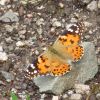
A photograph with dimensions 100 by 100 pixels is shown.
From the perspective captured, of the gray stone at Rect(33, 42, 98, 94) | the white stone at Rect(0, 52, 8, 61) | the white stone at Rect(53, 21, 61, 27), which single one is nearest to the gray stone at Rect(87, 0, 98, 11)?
the white stone at Rect(53, 21, 61, 27)

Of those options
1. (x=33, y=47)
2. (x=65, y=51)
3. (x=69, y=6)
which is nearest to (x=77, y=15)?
(x=69, y=6)

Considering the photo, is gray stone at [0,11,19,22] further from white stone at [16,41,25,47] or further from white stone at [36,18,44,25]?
white stone at [16,41,25,47]

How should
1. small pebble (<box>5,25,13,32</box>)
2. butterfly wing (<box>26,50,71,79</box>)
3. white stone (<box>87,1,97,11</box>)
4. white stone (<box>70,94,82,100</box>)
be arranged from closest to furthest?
1. butterfly wing (<box>26,50,71,79</box>)
2. white stone (<box>70,94,82,100</box>)
3. small pebble (<box>5,25,13,32</box>)
4. white stone (<box>87,1,97,11</box>)

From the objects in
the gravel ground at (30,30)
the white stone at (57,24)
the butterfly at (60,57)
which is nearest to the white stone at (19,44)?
the gravel ground at (30,30)

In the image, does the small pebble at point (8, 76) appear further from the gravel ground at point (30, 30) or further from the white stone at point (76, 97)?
the white stone at point (76, 97)

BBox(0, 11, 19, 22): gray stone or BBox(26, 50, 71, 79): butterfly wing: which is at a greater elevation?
BBox(0, 11, 19, 22): gray stone

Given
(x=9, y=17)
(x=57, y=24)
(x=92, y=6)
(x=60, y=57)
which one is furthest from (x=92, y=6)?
(x=60, y=57)
